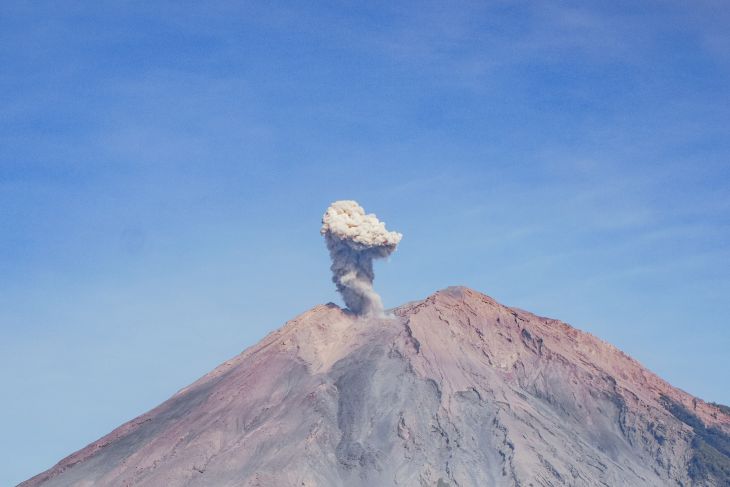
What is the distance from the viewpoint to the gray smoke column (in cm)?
15138

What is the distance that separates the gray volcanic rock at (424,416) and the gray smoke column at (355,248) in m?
2.29

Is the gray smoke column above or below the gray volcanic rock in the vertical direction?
above

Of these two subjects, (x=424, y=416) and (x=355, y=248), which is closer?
(x=424, y=416)

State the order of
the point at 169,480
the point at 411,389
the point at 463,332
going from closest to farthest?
1. the point at 169,480
2. the point at 411,389
3. the point at 463,332

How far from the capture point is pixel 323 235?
154m

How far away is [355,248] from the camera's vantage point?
151875 millimetres

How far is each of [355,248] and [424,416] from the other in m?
22.5

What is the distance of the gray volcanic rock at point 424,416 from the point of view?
427ft

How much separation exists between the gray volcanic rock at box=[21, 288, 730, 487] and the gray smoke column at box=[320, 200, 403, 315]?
7.51 feet

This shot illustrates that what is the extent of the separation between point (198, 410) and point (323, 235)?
898 inches

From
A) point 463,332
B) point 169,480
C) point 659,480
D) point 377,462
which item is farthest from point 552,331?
point 169,480

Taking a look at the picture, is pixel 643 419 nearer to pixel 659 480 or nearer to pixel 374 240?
pixel 659 480

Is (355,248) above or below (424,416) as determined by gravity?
above

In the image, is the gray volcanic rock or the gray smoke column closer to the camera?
the gray volcanic rock
